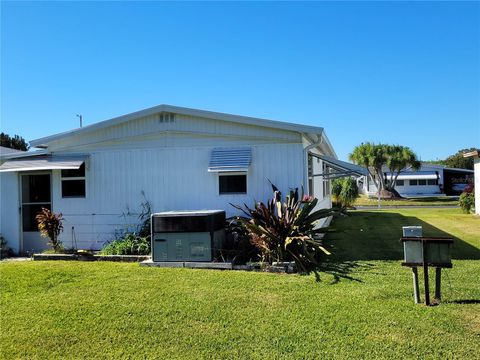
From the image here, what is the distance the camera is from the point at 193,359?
4.27 metres

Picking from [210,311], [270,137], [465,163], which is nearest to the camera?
[210,311]

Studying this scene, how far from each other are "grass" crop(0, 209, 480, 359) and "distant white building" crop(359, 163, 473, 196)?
42.2 meters

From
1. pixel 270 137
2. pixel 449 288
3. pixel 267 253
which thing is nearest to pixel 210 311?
pixel 267 253

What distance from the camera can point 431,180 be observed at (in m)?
47.1

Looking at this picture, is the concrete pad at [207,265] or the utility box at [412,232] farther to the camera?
the concrete pad at [207,265]

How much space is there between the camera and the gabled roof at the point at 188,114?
33.0 ft

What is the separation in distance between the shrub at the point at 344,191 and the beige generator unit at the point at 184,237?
19712 mm

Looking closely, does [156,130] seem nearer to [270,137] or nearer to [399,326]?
[270,137]

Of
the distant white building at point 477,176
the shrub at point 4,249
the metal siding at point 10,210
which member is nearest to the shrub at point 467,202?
the distant white building at point 477,176

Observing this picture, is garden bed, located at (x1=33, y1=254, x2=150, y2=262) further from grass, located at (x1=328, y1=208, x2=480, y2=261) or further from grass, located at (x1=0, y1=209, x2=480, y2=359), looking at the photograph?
grass, located at (x1=328, y1=208, x2=480, y2=261)

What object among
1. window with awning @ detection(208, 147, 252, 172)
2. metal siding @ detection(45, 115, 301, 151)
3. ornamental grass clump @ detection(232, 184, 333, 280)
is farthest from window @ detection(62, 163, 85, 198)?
ornamental grass clump @ detection(232, 184, 333, 280)

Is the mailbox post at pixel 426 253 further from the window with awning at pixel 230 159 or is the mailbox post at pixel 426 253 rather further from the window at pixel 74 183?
the window at pixel 74 183

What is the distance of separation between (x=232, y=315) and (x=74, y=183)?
7.91m

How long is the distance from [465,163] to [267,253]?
68.7m
